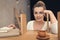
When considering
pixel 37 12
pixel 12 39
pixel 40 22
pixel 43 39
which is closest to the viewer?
Result: pixel 43 39

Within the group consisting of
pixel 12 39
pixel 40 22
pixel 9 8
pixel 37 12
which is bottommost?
pixel 12 39

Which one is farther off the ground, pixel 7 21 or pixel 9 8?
pixel 9 8

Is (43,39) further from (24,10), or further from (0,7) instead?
(24,10)

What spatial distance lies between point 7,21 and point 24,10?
654 millimetres

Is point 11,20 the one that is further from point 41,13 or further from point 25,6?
point 41,13

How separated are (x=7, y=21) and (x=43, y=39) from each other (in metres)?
2.65

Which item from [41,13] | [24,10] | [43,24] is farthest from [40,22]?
[24,10]

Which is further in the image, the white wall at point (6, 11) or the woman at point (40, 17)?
the white wall at point (6, 11)

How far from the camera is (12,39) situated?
3.96ft

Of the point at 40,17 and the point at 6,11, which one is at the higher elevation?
the point at 6,11

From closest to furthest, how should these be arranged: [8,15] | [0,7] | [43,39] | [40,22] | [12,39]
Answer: [43,39], [12,39], [40,22], [0,7], [8,15]

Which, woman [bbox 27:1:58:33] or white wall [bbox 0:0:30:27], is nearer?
woman [bbox 27:1:58:33]

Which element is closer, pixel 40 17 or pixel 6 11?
pixel 40 17

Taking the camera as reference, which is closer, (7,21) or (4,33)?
(4,33)
